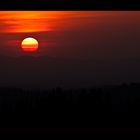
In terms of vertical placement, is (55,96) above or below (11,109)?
above

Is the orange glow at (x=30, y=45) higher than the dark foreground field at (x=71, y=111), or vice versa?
the orange glow at (x=30, y=45)

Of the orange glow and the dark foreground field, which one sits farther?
the orange glow

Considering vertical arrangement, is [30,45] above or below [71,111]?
above

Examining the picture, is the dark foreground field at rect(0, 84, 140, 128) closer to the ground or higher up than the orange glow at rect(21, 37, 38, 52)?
closer to the ground

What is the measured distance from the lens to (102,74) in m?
5.17

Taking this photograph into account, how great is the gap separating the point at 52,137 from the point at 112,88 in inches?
85.4

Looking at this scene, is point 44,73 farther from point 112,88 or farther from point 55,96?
point 55,96

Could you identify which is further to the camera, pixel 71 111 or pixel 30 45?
pixel 30 45

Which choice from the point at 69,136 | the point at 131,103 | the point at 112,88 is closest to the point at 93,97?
the point at 131,103

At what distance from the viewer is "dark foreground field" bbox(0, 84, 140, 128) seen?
184cm

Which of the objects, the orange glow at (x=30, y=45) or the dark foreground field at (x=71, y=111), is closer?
the dark foreground field at (x=71, y=111)

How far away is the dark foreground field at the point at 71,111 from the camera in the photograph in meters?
1.84

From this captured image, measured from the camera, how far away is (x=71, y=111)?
2.47 meters
